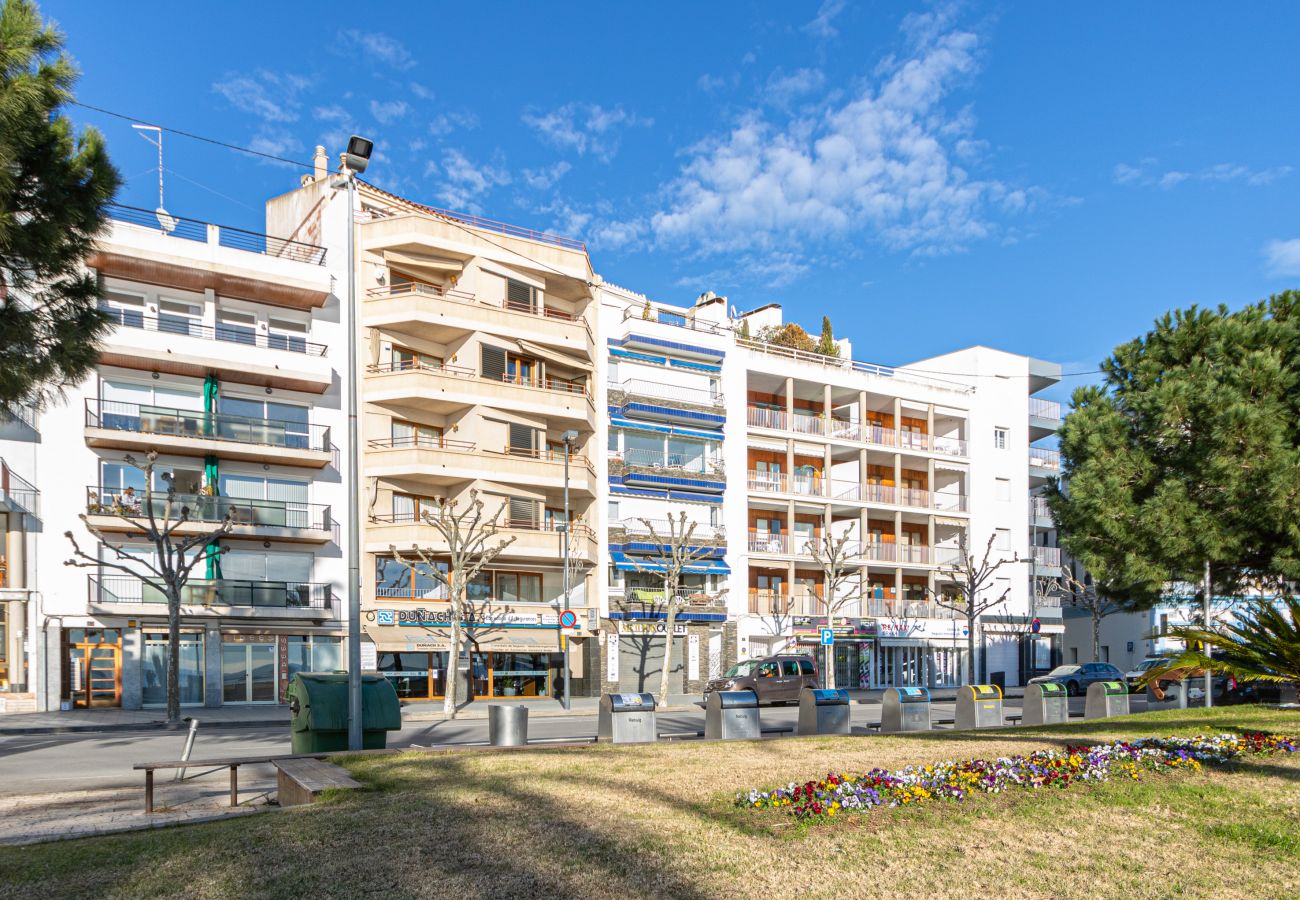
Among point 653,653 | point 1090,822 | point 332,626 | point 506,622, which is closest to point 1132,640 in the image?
point 653,653

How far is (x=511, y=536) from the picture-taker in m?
36.0

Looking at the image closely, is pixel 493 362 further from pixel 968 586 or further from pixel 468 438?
pixel 968 586

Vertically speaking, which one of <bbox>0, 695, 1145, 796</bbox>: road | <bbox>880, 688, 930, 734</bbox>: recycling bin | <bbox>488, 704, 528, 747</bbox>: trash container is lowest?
<bbox>0, 695, 1145, 796</bbox>: road

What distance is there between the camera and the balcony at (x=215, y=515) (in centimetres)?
3061

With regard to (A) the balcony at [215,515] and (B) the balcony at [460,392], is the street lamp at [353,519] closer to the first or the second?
(A) the balcony at [215,515]

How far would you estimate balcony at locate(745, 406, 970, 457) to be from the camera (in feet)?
149

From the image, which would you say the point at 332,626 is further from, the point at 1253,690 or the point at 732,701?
the point at 1253,690

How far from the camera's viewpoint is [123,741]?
21109 millimetres

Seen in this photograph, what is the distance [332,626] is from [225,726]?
9.19 m

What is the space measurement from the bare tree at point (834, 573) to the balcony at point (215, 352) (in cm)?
2041

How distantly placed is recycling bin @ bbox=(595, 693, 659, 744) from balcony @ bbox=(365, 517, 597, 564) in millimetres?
18410

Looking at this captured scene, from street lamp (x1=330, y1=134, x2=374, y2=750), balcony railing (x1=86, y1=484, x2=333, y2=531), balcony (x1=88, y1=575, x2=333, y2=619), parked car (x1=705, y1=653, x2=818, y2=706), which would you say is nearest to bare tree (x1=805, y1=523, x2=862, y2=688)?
parked car (x1=705, y1=653, x2=818, y2=706)

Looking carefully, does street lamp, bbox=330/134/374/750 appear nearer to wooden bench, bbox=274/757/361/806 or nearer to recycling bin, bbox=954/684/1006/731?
wooden bench, bbox=274/757/361/806

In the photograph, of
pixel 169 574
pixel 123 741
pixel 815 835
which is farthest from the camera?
pixel 169 574
